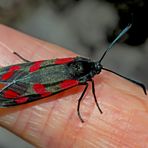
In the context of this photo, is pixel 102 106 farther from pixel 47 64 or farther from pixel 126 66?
pixel 126 66

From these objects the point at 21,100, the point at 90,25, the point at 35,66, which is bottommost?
the point at 21,100

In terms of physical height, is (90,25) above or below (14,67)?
above

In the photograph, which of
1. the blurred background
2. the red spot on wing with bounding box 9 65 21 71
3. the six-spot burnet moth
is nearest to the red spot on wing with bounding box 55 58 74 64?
the six-spot burnet moth

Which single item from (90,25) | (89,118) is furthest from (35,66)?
(90,25)

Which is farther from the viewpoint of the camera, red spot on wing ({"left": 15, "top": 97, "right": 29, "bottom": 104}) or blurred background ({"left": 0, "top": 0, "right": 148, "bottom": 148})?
blurred background ({"left": 0, "top": 0, "right": 148, "bottom": 148})

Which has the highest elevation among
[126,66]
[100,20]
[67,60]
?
[100,20]

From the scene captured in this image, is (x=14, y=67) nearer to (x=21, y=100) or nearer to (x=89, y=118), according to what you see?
(x=21, y=100)

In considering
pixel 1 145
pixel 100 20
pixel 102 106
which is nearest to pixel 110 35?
pixel 100 20

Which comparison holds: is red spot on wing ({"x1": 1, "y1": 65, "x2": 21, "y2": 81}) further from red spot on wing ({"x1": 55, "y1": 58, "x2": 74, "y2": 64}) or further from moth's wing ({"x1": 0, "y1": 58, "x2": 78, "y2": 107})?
red spot on wing ({"x1": 55, "y1": 58, "x2": 74, "y2": 64})
